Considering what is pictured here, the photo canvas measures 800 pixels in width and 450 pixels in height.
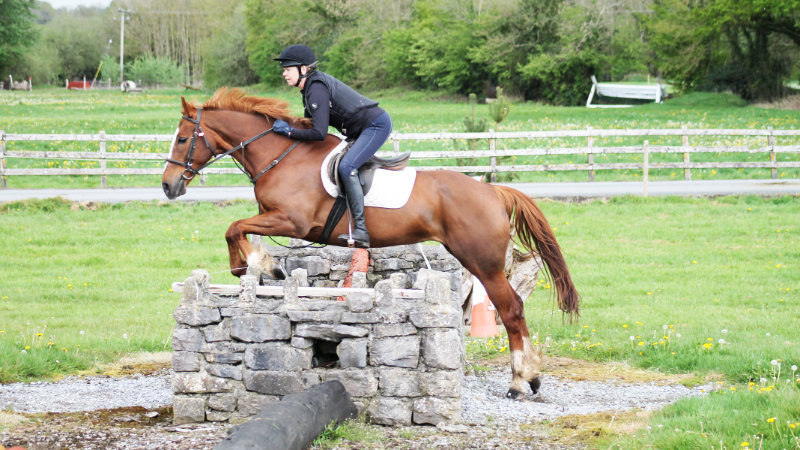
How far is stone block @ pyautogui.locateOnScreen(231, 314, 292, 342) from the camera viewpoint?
6.71 meters

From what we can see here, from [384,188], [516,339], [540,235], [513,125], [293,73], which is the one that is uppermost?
[513,125]

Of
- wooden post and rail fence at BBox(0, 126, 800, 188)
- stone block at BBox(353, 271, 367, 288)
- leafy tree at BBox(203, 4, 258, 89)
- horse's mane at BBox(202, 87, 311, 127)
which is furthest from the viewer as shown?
leafy tree at BBox(203, 4, 258, 89)

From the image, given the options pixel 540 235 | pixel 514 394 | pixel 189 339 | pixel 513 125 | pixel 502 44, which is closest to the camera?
pixel 189 339

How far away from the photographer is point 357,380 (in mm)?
6629

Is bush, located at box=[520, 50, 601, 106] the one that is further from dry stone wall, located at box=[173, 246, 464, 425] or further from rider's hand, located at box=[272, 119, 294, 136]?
dry stone wall, located at box=[173, 246, 464, 425]

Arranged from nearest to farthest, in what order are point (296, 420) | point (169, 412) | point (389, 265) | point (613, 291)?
point (296, 420) → point (169, 412) → point (389, 265) → point (613, 291)

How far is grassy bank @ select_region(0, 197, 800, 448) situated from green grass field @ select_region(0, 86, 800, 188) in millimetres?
4953

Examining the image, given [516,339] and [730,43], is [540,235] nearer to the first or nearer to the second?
[516,339]

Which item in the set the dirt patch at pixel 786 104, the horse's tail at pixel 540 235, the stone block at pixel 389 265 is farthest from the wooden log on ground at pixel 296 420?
the dirt patch at pixel 786 104

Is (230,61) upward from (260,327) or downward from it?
upward

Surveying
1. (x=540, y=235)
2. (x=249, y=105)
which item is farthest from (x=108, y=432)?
(x=540, y=235)

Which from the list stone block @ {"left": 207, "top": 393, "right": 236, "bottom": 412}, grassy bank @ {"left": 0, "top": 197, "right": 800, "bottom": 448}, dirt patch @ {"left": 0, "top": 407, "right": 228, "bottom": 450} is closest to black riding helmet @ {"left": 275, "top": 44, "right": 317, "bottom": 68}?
stone block @ {"left": 207, "top": 393, "right": 236, "bottom": 412}

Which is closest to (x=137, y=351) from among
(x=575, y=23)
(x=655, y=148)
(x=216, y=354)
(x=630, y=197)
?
(x=216, y=354)

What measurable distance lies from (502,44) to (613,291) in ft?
150
